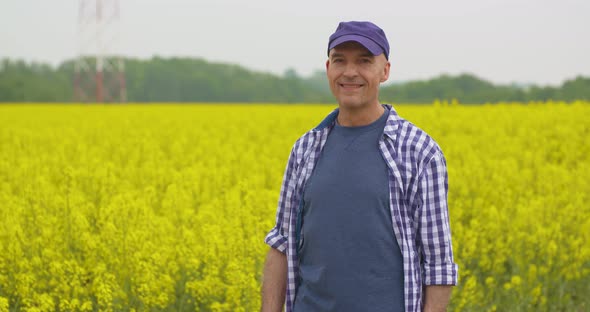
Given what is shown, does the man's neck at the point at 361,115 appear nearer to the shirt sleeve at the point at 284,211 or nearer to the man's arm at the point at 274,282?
the shirt sleeve at the point at 284,211

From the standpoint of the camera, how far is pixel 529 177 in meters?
7.93

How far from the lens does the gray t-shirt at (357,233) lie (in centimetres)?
224

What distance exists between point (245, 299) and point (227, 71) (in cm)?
4911

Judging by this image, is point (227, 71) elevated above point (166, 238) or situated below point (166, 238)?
above

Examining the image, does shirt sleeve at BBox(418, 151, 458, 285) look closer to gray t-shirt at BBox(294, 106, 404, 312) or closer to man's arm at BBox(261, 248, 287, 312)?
gray t-shirt at BBox(294, 106, 404, 312)

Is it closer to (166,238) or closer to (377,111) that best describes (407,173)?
(377,111)

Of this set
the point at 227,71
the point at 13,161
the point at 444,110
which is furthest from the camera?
the point at 227,71

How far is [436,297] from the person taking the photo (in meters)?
2.25

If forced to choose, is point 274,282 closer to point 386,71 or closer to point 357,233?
point 357,233

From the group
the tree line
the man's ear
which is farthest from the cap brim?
the tree line

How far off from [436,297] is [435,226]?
0.24 m

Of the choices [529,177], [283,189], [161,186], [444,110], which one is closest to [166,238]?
[283,189]

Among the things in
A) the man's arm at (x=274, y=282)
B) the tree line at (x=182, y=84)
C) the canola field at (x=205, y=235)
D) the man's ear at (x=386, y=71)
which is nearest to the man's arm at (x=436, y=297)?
the man's arm at (x=274, y=282)

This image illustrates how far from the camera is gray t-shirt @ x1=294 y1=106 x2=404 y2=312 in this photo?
224cm
